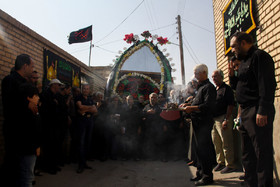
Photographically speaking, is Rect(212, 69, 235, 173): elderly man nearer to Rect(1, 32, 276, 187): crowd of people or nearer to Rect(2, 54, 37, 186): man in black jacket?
Rect(1, 32, 276, 187): crowd of people

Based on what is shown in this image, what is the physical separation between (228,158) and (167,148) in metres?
1.86

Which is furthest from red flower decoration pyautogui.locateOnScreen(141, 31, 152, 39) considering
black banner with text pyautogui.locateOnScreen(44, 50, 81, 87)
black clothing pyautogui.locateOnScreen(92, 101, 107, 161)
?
black clothing pyautogui.locateOnScreen(92, 101, 107, 161)

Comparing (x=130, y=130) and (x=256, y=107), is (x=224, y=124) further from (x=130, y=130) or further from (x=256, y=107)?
(x=130, y=130)

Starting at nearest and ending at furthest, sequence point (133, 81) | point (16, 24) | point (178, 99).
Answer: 1. point (16, 24)
2. point (178, 99)
3. point (133, 81)

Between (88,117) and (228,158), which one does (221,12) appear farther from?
(88,117)

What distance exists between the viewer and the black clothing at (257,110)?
2229 mm

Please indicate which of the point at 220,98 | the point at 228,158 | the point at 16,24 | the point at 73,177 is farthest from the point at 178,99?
the point at 16,24

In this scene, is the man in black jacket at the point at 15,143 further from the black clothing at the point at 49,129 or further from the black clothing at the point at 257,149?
the black clothing at the point at 257,149

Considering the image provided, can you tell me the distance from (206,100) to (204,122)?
39 cm

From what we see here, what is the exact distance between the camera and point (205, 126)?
3.43 meters

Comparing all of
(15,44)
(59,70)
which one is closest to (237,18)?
(15,44)

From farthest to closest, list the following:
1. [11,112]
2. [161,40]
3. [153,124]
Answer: [161,40] < [153,124] < [11,112]

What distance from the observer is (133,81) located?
8.15 metres

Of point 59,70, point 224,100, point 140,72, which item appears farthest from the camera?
point 140,72
